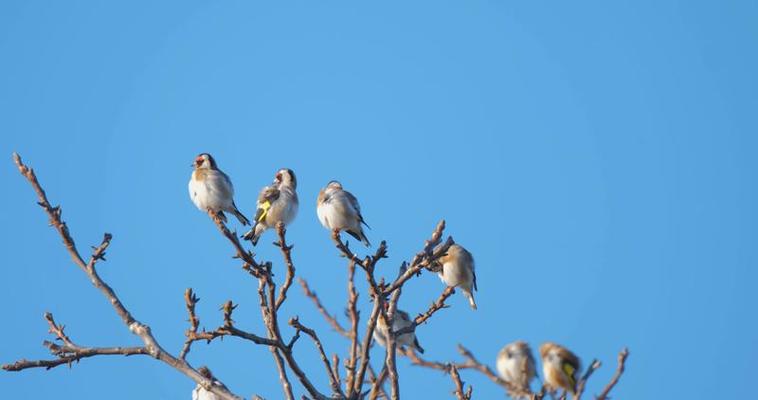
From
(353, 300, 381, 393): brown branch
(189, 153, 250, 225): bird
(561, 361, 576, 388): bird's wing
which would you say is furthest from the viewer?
(189, 153, 250, 225): bird

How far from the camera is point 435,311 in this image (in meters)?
7.25

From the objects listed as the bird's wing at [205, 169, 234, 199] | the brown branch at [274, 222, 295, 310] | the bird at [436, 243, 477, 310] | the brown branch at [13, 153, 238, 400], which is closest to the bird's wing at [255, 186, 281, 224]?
the bird's wing at [205, 169, 234, 199]

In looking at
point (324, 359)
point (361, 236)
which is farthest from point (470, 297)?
point (324, 359)

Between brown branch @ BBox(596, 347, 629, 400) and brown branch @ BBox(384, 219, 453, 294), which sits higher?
brown branch @ BBox(384, 219, 453, 294)

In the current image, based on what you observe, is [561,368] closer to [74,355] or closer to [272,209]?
[74,355]

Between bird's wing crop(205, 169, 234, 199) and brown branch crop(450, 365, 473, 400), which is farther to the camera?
bird's wing crop(205, 169, 234, 199)

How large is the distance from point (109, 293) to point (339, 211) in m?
5.18

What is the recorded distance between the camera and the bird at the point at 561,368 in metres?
6.04

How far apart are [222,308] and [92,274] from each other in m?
0.82

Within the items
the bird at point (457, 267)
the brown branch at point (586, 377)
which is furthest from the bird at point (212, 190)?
the brown branch at point (586, 377)

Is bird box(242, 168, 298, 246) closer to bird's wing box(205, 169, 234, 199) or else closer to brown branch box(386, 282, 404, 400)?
bird's wing box(205, 169, 234, 199)

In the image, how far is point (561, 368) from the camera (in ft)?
19.9

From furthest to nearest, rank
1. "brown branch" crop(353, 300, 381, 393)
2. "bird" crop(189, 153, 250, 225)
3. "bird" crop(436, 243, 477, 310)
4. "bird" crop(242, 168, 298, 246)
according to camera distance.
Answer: "bird" crop(436, 243, 477, 310)
"bird" crop(189, 153, 250, 225)
"bird" crop(242, 168, 298, 246)
"brown branch" crop(353, 300, 381, 393)

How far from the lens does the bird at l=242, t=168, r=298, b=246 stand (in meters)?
10.3
